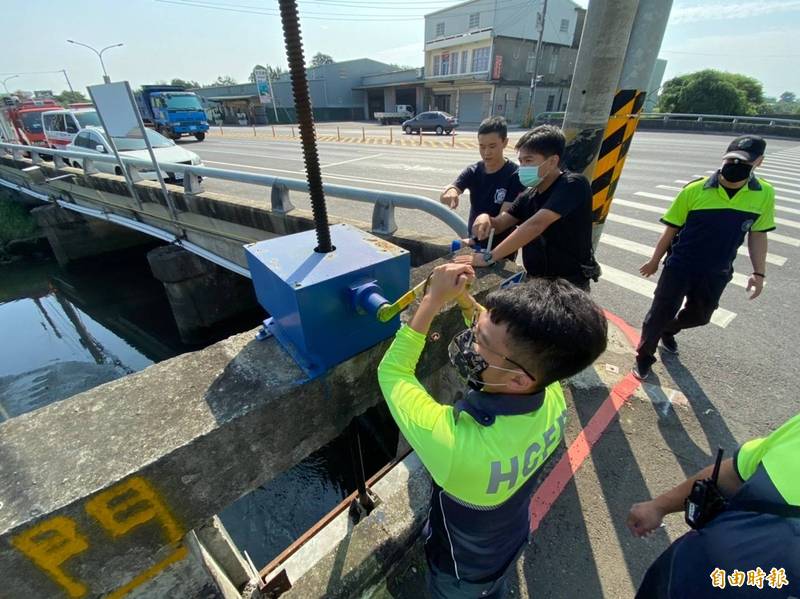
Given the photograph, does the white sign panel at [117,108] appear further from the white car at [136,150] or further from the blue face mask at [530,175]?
the blue face mask at [530,175]

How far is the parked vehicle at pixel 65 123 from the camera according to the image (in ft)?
45.1

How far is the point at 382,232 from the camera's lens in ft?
13.5

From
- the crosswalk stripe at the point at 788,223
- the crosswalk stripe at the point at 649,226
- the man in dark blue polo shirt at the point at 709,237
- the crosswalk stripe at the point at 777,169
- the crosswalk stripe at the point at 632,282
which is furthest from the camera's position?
the crosswalk stripe at the point at 777,169

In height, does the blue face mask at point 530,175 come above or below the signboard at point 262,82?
below

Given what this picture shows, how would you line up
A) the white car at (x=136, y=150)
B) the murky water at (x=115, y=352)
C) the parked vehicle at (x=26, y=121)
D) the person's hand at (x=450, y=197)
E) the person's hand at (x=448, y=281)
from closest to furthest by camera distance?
the person's hand at (x=448, y=281)
the person's hand at (x=450, y=197)
the murky water at (x=115, y=352)
the white car at (x=136, y=150)
the parked vehicle at (x=26, y=121)

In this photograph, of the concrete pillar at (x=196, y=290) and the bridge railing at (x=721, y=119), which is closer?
the concrete pillar at (x=196, y=290)

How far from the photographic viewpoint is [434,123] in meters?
25.7

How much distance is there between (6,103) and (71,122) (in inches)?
671

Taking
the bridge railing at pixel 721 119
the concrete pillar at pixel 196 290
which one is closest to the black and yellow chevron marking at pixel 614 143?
the concrete pillar at pixel 196 290

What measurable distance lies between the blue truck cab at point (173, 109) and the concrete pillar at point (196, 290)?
21277 millimetres

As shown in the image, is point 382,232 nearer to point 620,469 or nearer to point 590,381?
point 590,381

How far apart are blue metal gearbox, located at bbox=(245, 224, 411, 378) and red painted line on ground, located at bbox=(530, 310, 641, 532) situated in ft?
5.17

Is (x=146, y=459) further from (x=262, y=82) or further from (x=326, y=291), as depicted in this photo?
(x=262, y=82)

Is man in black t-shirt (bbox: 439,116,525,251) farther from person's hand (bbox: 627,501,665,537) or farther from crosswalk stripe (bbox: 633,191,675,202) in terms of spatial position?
crosswalk stripe (bbox: 633,191,675,202)
